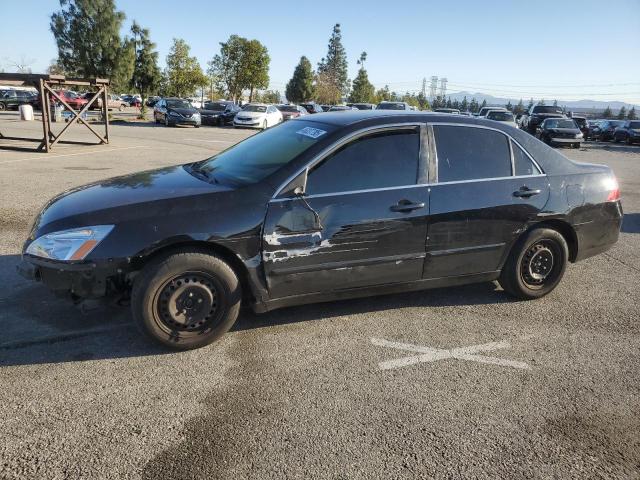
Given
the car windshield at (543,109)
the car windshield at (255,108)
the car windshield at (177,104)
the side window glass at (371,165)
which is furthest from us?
the car windshield at (543,109)

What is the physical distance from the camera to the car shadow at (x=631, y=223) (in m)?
7.51

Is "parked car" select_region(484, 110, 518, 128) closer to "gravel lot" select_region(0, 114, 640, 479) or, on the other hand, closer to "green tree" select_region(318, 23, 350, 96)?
"gravel lot" select_region(0, 114, 640, 479)

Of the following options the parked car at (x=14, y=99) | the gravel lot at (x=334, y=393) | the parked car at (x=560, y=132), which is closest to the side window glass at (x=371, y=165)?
the gravel lot at (x=334, y=393)

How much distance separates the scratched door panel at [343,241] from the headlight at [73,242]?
1083 mm

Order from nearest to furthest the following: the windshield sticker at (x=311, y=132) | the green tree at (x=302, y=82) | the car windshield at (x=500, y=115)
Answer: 1. the windshield sticker at (x=311, y=132)
2. the car windshield at (x=500, y=115)
3. the green tree at (x=302, y=82)

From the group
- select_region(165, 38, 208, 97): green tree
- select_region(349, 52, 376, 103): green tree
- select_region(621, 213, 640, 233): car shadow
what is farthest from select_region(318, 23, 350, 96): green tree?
select_region(621, 213, 640, 233): car shadow

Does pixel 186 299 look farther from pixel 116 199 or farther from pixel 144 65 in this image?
pixel 144 65

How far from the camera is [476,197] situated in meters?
4.05

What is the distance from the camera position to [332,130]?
3785 millimetres

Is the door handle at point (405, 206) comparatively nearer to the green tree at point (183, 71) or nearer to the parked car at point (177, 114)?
the parked car at point (177, 114)

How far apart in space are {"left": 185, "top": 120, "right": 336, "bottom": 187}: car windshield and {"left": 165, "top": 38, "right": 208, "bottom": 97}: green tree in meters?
51.4

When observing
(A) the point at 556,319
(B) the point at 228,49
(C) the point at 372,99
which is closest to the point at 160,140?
(A) the point at 556,319

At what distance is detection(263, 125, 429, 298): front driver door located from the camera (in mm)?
3484

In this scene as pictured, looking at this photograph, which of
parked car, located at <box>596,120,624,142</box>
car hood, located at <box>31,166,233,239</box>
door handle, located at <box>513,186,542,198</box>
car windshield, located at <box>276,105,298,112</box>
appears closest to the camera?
car hood, located at <box>31,166,233,239</box>
